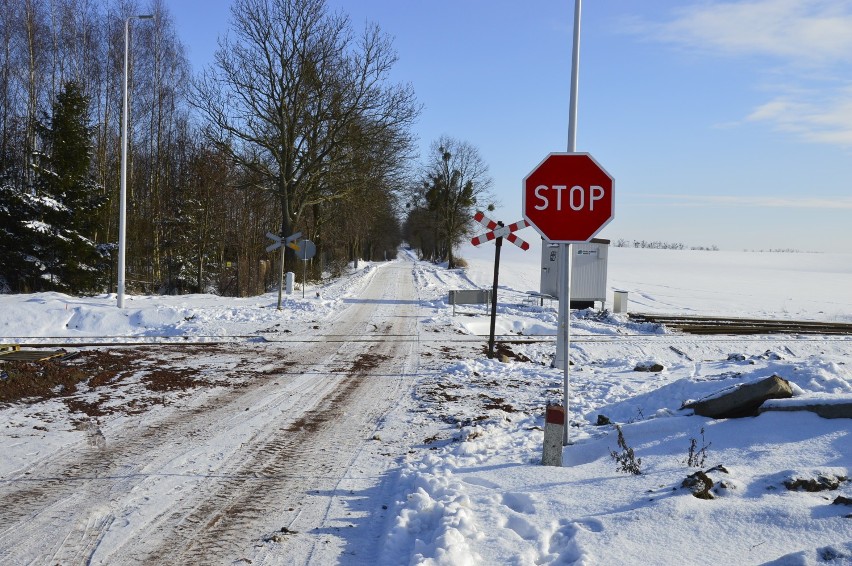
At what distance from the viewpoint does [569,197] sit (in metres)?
6.15

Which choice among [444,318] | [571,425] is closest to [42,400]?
[571,425]

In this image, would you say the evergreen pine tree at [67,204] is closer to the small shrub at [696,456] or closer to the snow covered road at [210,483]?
the snow covered road at [210,483]

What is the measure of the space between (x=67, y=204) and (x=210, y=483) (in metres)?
25.0

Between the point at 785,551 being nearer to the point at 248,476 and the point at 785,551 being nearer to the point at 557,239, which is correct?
the point at 557,239

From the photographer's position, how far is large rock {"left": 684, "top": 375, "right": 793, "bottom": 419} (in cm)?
654

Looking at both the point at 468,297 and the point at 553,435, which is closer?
the point at 553,435

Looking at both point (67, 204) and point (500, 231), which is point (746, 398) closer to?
point (500, 231)

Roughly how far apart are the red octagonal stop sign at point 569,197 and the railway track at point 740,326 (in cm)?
1607

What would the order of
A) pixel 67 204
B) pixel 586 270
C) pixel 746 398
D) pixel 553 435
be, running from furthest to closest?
pixel 67 204, pixel 586 270, pixel 746 398, pixel 553 435

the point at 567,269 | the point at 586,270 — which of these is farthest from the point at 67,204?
the point at 567,269

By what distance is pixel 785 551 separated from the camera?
Answer: 3865mm

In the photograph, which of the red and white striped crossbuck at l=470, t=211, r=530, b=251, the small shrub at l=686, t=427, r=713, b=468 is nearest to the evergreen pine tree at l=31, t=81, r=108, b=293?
the red and white striped crossbuck at l=470, t=211, r=530, b=251

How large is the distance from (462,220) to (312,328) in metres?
43.6

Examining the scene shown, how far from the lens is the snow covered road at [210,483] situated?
15.1ft
